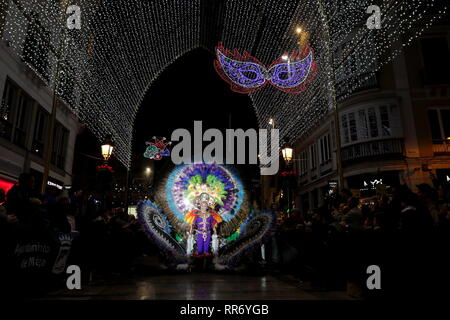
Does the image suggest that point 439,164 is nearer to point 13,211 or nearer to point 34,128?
point 13,211

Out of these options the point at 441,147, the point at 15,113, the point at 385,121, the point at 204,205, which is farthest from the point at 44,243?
the point at 441,147

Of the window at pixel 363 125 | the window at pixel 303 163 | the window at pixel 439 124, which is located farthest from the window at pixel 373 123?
the window at pixel 303 163

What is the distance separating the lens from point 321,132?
22516mm

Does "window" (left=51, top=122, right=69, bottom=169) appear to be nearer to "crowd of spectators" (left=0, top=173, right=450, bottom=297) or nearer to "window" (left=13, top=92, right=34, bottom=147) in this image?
"window" (left=13, top=92, right=34, bottom=147)

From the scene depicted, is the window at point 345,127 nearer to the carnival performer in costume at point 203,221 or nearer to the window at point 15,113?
the carnival performer in costume at point 203,221

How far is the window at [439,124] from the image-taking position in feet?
55.8

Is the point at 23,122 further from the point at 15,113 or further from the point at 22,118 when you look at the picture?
the point at 15,113

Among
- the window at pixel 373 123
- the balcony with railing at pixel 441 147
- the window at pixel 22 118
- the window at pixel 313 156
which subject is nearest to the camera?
the window at pixel 22 118

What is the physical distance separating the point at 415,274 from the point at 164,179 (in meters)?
8.24

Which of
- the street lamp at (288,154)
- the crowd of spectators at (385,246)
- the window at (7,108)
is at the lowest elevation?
the crowd of spectators at (385,246)

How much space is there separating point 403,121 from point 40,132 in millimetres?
20181

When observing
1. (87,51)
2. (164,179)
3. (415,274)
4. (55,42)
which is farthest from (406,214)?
(55,42)

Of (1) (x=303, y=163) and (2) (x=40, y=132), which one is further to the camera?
(1) (x=303, y=163)

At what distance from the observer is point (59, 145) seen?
20406 millimetres
